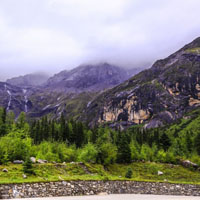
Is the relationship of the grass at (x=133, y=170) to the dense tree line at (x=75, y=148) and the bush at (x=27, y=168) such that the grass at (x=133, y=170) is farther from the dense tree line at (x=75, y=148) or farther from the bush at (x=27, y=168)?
the dense tree line at (x=75, y=148)

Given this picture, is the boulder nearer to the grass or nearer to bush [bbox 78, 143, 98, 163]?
the grass

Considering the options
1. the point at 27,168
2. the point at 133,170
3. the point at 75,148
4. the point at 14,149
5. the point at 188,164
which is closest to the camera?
the point at 27,168

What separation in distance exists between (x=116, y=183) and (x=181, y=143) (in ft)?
239

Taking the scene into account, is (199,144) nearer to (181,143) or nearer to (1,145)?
(181,143)

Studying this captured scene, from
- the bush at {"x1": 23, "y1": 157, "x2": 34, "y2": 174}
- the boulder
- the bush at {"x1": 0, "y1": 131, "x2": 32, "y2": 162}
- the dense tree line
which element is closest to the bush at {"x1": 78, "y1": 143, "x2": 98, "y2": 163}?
the dense tree line

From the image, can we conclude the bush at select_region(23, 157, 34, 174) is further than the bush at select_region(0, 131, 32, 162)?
No

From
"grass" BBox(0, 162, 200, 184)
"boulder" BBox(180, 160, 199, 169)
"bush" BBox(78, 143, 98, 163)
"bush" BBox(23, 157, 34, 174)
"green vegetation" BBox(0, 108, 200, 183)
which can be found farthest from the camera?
"boulder" BBox(180, 160, 199, 169)

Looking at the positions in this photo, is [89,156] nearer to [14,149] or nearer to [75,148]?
[14,149]

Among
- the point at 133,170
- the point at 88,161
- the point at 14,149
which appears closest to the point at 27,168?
the point at 14,149

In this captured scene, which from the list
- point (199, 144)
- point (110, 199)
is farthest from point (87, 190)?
point (199, 144)

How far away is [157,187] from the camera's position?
30.1m

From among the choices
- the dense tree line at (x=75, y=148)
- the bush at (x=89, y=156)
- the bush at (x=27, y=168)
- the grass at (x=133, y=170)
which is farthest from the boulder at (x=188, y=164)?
the bush at (x=27, y=168)

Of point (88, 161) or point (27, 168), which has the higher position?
point (27, 168)

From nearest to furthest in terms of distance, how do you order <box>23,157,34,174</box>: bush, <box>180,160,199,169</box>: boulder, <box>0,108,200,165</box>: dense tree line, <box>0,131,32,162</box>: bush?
<box>23,157,34,174</box>: bush
<box>0,131,32,162</box>: bush
<box>0,108,200,165</box>: dense tree line
<box>180,160,199,169</box>: boulder
